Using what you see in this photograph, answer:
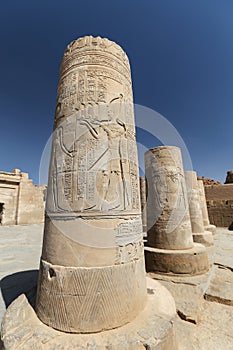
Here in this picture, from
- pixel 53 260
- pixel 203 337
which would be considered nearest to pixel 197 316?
pixel 203 337

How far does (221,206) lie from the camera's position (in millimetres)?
13992

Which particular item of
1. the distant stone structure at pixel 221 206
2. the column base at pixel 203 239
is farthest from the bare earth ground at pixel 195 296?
the distant stone structure at pixel 221 206

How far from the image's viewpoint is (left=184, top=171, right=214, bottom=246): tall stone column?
6.77 m

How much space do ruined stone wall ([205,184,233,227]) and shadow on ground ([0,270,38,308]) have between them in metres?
13.8

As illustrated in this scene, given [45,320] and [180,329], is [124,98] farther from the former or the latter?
[180,329]

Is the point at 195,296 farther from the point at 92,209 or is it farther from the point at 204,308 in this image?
the point at 92,209

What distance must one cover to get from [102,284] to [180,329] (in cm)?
141

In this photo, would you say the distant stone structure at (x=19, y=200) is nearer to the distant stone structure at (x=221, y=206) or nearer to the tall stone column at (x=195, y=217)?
the tall stone column at (x=195, y=217)

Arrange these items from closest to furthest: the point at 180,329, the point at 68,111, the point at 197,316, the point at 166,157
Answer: the point at 68,111, the point at 180,329, the point at 197,316, the point at 166,157

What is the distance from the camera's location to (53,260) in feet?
5.91

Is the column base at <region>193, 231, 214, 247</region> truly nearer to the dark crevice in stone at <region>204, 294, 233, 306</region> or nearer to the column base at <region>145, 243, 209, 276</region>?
the column base at <region>145, 243, 209, 276</region>

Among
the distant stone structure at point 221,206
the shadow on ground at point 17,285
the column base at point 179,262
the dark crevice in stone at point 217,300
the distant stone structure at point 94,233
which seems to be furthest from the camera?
the distant stone structure at point 221,206

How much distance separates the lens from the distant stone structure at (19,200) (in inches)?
504

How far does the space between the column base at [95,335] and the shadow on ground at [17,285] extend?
573 mm
